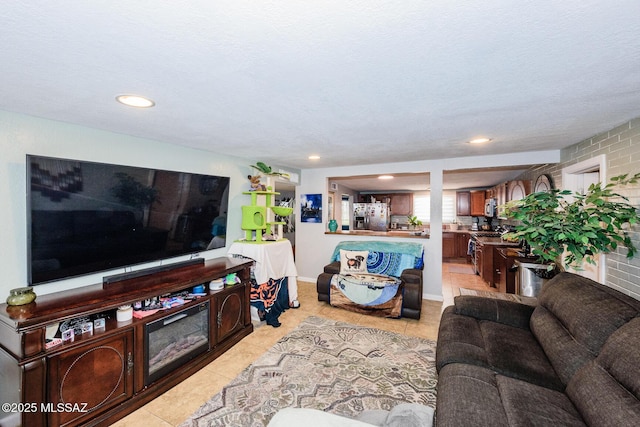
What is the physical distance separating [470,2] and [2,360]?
296cm

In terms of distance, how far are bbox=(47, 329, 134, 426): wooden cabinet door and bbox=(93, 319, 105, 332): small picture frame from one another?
0.10 m

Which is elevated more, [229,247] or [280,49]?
[280,49]

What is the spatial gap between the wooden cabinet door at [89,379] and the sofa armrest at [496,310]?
8.94 ft

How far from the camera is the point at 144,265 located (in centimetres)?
254

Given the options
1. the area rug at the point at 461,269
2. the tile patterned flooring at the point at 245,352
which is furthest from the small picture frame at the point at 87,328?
the area rug at the point at 461,269

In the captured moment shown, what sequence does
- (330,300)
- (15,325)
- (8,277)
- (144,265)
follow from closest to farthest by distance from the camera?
(15,325) < (8,277) < (144,265) < (330,300)

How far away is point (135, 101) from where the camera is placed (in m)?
1.70

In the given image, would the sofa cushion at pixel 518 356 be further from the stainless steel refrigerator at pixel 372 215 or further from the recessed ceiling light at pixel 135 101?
the stainless steel refrigerator at pixel 372 215

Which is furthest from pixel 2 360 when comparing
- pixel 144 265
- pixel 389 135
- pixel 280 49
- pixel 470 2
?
pixel 389 135

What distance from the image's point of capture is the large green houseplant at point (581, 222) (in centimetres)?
189

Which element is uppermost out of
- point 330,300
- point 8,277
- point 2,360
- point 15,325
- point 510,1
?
point 510,1

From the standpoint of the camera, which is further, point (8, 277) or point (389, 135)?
point (389, 135)

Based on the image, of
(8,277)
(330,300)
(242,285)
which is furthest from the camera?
(330,300)

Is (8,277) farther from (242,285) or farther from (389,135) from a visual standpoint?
(389,135)
